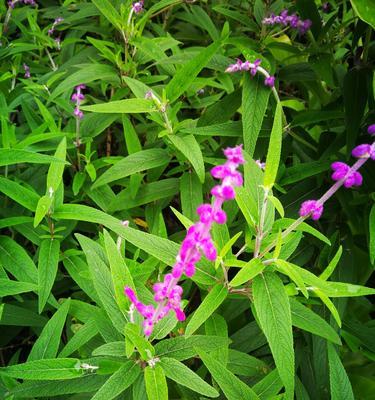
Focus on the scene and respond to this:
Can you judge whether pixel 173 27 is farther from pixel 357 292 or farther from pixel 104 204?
pixel 357 292

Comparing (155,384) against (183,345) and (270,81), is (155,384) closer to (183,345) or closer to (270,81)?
(183,345)

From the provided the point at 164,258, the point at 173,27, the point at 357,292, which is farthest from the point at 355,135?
the point at 173,27

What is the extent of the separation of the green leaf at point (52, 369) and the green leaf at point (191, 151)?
68 cm

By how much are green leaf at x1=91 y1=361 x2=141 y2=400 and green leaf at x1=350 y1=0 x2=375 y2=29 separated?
44.1 inches

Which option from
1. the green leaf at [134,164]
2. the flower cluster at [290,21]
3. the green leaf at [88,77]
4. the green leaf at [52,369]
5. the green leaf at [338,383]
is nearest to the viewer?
the green leaf at [52,369]

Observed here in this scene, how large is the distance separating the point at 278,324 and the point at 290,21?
65.7 inches

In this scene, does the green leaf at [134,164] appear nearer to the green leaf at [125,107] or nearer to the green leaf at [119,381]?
the green leaf at [125,107]


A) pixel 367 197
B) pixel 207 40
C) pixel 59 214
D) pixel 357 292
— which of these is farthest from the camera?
pixel 207 40

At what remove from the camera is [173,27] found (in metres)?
3.24

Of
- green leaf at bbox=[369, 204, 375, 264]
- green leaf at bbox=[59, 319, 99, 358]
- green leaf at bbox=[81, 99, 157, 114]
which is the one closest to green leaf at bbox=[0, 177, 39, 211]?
green leaf at bbox=[81, 99, 157, 114]

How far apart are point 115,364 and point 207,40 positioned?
2.41m

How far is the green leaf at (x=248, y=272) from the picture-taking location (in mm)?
1099

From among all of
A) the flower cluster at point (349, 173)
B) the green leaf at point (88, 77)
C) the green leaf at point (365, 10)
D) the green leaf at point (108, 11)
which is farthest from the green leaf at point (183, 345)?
the green leaf at point (108, 11)

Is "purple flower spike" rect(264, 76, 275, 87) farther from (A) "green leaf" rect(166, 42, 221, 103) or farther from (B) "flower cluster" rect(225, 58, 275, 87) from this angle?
(A) "green leaf" rect(166, 42, 221, 103)
